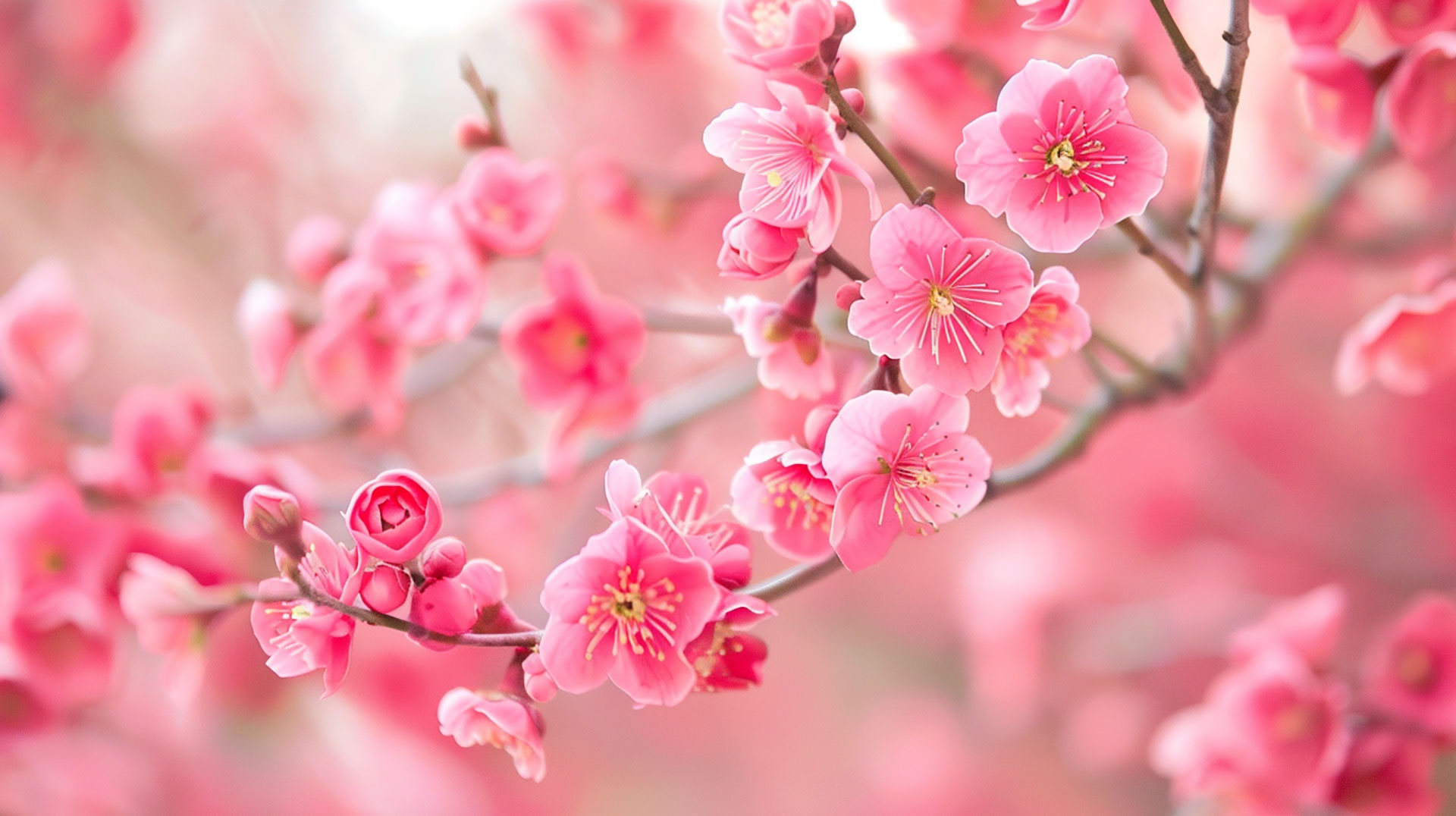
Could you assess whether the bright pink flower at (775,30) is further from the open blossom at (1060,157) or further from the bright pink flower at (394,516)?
the bright pink flower at (394,516)

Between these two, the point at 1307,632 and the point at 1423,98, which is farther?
the point at 1307,632

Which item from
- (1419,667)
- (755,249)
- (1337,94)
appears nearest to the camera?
(755,249)

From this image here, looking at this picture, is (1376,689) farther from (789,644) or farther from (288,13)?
(288,13)

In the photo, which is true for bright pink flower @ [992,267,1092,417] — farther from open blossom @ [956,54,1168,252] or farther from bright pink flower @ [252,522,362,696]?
bright pink flower @ [252,522,362,696]

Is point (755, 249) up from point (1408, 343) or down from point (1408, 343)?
up

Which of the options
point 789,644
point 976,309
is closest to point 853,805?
point 789,644

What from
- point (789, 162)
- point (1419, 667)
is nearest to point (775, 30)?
point (789, 162)

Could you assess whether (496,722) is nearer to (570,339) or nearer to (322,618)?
(322,618)
